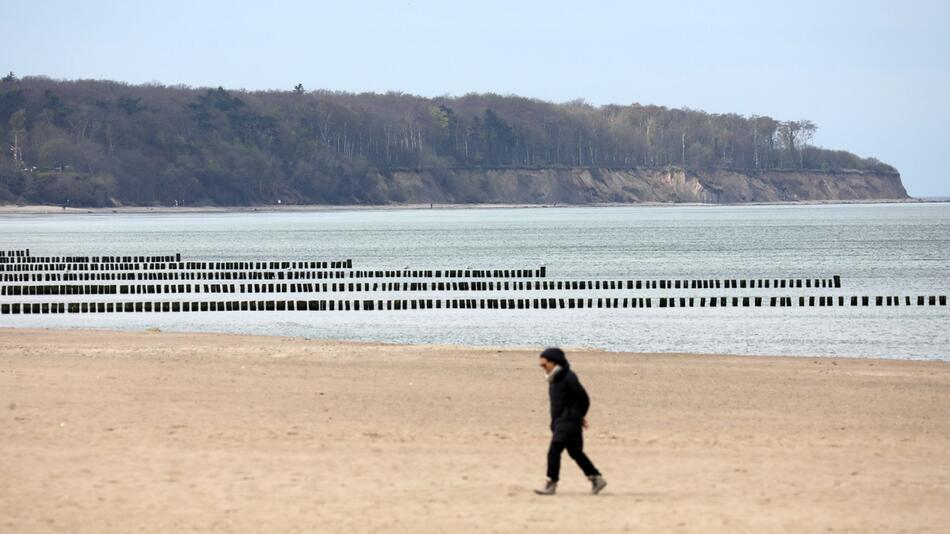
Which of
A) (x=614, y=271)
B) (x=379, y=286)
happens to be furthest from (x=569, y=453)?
(x=614, y=271)

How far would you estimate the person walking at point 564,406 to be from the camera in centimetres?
1488

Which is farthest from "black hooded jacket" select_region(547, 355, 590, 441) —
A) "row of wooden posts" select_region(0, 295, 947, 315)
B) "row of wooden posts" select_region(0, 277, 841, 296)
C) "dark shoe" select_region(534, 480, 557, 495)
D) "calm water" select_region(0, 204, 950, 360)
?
"row of wooden posts" select_region(0, 277, 841, 296)

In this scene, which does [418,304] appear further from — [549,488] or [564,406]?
[564,406]

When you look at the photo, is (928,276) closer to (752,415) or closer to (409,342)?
(409,342)

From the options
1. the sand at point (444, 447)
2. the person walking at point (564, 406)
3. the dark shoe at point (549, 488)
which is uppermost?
the person walking at point (564, 406)

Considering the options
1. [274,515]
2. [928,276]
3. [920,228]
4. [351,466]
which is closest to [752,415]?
[351,466]

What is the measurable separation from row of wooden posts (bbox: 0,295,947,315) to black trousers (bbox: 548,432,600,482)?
36266mm

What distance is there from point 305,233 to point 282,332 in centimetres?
11348

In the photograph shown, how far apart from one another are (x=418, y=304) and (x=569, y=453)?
39.8 metres

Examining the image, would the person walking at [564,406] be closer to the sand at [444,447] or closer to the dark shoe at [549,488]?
the dark shoe at [549,488]

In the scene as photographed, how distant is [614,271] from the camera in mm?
82625

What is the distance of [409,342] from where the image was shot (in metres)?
40.9

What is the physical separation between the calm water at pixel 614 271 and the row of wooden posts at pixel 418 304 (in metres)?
0.60

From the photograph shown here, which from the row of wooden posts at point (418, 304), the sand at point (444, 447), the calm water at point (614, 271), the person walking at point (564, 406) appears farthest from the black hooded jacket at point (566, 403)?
the row of wooden posts at point (418, 304)
